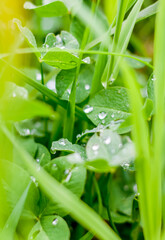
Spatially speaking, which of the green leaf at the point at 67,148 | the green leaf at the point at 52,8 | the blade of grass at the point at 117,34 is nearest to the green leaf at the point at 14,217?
the green leaf at the point at 67,148

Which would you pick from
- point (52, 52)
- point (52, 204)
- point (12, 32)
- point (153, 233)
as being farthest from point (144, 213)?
point (12, 32)

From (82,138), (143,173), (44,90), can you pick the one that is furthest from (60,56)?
(143,173)

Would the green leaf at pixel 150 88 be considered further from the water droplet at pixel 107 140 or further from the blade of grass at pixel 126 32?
the water droplet at pixel 107 140

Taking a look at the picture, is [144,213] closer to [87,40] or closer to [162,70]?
[162,70]

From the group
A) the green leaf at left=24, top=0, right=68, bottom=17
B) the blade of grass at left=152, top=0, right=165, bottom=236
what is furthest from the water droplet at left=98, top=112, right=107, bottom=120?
the green leaf at left=24, top=0, right=68, bottom=17

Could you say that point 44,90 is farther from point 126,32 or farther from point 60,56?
point 126,32

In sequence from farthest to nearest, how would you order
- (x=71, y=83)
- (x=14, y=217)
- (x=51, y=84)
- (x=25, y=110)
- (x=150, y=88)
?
(x=51, y=84)
(x=71, y=83)
(x=150, y=88)
(x=14, y=217)
(x=25, y=110)
